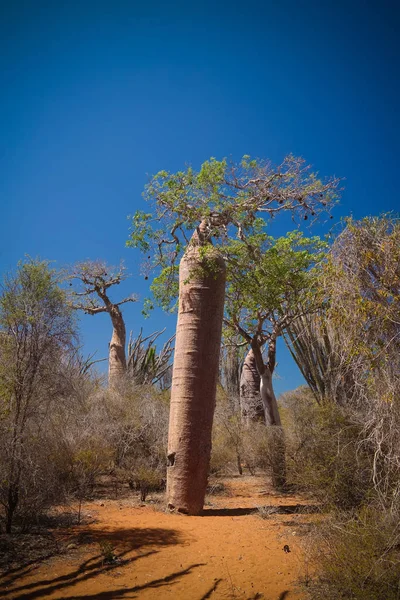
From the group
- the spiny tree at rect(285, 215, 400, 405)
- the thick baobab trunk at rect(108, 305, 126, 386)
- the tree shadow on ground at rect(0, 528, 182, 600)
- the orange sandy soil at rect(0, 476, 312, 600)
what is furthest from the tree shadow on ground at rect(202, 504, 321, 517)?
the thick baobab trunk at rect(108, 305, 126, 386)

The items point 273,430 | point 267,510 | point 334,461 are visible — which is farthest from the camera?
point 273,430

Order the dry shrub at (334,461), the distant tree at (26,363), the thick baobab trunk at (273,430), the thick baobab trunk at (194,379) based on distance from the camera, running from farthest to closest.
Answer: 1. the thick baobab trunk at (273,430)
2. the thick baobab trunk at (194,379)
3. the dry shrub at (334,461)
4. the distant tree at (26,363)

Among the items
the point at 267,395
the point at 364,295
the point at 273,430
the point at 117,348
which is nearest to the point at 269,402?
the point at 267,395

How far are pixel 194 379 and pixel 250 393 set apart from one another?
607 cm

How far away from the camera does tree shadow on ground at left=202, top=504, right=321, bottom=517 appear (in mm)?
6513

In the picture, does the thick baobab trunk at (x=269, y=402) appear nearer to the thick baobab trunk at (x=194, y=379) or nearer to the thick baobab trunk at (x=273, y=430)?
the thick baobab trunk at (x=273, y=430)

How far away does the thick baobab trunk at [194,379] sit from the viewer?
679cm

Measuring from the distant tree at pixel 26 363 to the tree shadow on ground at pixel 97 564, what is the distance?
1122 millimetres

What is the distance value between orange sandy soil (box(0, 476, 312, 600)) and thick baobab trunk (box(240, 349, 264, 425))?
5.28 metres

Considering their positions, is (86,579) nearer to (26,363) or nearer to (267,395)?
(26,363)

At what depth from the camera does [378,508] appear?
3945 mm

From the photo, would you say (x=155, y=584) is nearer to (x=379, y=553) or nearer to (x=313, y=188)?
(x=379, y=553)

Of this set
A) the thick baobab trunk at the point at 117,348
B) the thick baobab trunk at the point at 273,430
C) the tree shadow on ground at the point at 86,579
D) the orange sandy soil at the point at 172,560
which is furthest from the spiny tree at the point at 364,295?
the thick baobab trunk at the point at 117,348

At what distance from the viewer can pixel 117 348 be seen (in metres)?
14.5
